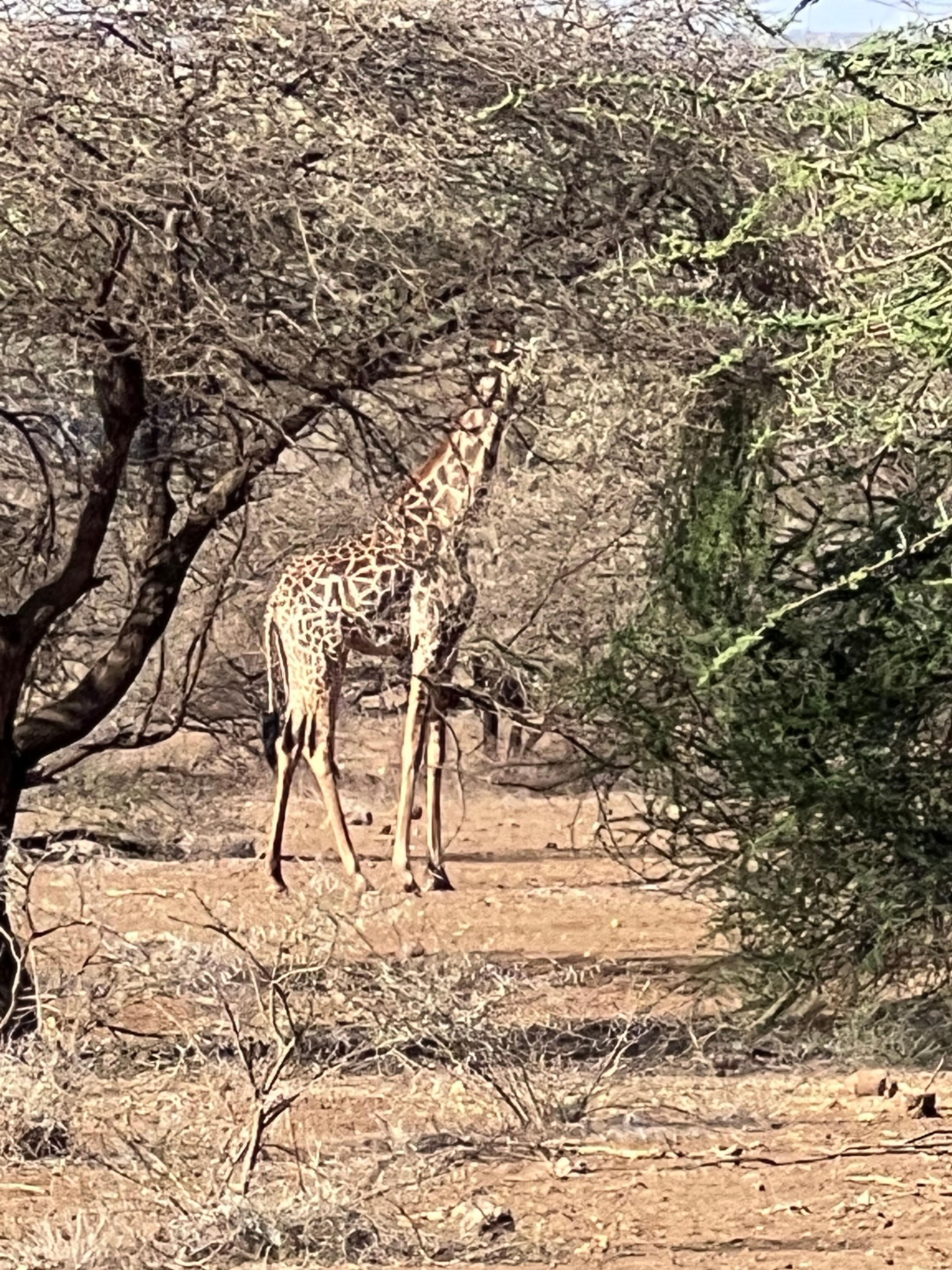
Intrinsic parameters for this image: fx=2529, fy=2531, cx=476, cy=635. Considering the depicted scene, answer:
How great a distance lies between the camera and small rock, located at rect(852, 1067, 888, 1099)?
25.6 ft

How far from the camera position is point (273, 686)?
561 inches

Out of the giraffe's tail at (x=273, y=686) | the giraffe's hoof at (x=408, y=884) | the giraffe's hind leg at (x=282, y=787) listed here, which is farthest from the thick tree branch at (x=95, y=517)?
the giraffe's hoof at (x=408, y=884)

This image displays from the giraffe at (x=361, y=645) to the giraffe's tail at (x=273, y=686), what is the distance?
0.01 m

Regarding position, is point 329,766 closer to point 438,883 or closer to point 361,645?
point 361,645

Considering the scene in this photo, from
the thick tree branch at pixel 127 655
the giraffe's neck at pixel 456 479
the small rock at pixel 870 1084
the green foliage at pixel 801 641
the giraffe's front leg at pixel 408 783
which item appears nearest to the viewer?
the small rock at pixel 870 1084

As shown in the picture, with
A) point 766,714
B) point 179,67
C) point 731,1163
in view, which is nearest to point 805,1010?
point 766,714

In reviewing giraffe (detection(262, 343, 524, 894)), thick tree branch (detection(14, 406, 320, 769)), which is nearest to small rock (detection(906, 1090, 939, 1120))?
thick tree branch (detection(14, 406, 320, 769))

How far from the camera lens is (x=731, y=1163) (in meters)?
6.68

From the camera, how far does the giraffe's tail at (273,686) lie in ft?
44.9

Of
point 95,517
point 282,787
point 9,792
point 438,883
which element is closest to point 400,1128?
point 9,792

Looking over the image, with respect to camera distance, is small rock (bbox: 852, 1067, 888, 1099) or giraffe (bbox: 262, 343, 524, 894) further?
giraffe (bbox: 262, 343, 524, 894)

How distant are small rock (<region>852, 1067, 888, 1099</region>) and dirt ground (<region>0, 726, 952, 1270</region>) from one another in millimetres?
39

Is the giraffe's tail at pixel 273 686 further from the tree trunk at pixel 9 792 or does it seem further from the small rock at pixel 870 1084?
the small rock at pixel 870 1084

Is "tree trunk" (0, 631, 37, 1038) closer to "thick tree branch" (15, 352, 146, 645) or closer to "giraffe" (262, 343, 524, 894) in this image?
"thick tree branch" (15, 352, 146, 645)
